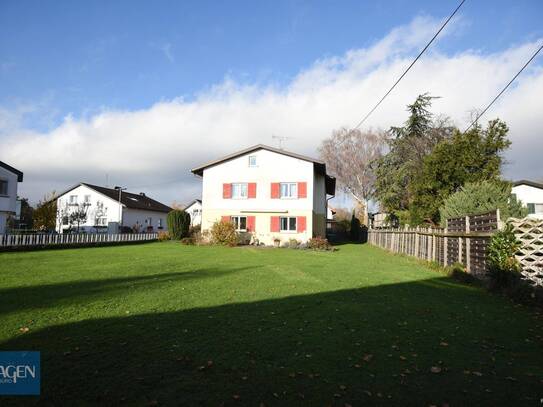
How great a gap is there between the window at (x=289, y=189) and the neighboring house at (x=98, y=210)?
24792 millimetres

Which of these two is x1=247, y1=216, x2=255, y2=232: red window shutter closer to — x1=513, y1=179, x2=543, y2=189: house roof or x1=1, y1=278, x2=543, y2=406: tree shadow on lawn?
x1=1, y1=278, x2=543, y2=406: tree shadow on lawn

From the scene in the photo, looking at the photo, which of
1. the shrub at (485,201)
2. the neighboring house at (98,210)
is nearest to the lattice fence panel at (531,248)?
the shrub at (485,201)

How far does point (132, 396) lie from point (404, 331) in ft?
13.1

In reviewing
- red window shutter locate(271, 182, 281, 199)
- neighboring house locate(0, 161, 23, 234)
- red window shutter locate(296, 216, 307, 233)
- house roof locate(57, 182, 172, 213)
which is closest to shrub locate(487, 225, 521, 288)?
red window shutter locate(296, 216, 307, 233)

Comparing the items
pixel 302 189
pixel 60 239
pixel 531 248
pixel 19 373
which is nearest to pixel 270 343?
pixel 19 373

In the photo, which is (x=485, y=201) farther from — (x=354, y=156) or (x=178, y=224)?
(x=354, y=156)

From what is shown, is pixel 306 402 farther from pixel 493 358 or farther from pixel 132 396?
pixel 493 358

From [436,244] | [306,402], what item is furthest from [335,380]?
[436,244]

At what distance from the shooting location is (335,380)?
11.8ft

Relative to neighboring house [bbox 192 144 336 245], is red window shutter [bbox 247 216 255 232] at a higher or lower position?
lower

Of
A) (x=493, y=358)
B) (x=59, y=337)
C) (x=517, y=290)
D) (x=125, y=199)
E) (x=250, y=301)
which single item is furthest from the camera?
(x=125, y=199)

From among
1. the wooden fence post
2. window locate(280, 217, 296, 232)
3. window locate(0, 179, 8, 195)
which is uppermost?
window locate(0, 179, 8, 195)

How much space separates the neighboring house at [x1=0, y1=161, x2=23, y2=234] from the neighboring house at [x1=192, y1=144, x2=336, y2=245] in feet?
50.9

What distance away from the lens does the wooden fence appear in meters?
9.38
